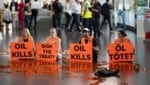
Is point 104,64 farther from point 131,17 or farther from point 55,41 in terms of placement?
point 131,17

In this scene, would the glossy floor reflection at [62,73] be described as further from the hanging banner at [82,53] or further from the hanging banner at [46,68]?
the hanging banner at [82,53]

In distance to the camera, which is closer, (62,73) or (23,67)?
(62,73)

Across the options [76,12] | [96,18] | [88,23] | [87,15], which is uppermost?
[76,12]

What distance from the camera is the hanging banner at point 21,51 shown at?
15.2 meters

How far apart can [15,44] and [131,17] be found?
13406mm

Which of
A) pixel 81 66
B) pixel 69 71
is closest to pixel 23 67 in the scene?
pixel 69 71

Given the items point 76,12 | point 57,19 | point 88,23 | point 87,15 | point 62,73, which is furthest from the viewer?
point 57,19

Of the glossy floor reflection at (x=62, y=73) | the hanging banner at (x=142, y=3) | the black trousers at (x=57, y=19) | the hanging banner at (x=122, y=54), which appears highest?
the hanging banner at (x=142, y=3)

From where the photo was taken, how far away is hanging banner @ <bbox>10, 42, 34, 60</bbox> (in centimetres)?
1516

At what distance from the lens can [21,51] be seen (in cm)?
1520

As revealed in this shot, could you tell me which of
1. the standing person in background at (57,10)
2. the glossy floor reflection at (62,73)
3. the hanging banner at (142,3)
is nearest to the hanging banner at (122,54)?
the glossy floor reflection at (62,73)

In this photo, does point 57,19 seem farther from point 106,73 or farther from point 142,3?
point 106,73

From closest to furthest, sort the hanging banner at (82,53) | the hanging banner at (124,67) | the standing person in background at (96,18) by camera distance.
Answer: the hanging banner at (124,67), the hanging banner at (82,53), the standing person in background at (96,18)

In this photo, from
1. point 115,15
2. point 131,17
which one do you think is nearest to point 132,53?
point 131,17
